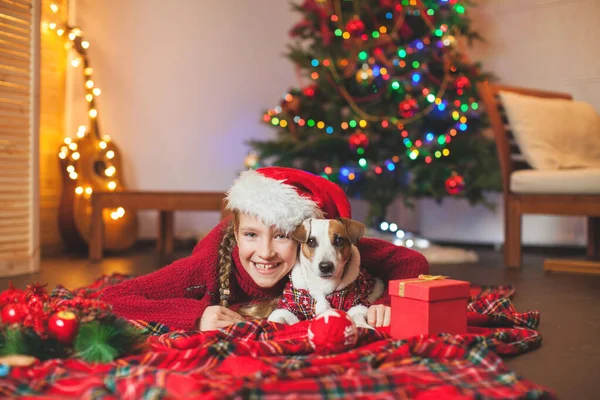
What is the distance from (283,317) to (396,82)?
2922 mm

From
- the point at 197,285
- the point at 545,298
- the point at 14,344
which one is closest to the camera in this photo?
the point at 14,344

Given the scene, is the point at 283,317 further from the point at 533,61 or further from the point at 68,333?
the point at 533,61

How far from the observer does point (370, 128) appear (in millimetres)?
4531

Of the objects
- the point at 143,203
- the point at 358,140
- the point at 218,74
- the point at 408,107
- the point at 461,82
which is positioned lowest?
the point at 143,203

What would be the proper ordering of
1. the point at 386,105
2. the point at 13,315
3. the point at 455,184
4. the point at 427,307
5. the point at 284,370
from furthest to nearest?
the point at 386,105
the point at 455,184
the point at 427,307
the point at 13,315
the point at 284,370

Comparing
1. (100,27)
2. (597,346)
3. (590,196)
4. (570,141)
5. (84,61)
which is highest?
(100,27)

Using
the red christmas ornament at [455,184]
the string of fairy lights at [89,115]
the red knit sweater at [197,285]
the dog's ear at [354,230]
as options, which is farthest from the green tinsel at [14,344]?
the red christmas ornament at [455,184]

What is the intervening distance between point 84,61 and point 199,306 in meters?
3.22

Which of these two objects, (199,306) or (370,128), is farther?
(370,128)

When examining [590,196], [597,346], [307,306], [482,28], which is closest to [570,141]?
[590,196]

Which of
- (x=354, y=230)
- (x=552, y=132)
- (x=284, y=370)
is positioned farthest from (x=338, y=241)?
(x=552, y=132)

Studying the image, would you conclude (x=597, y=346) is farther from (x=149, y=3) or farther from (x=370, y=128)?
(x=149, y=3)

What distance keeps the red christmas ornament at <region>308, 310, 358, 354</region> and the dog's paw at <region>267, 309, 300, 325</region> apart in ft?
1.02

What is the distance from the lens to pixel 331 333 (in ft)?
4.94
